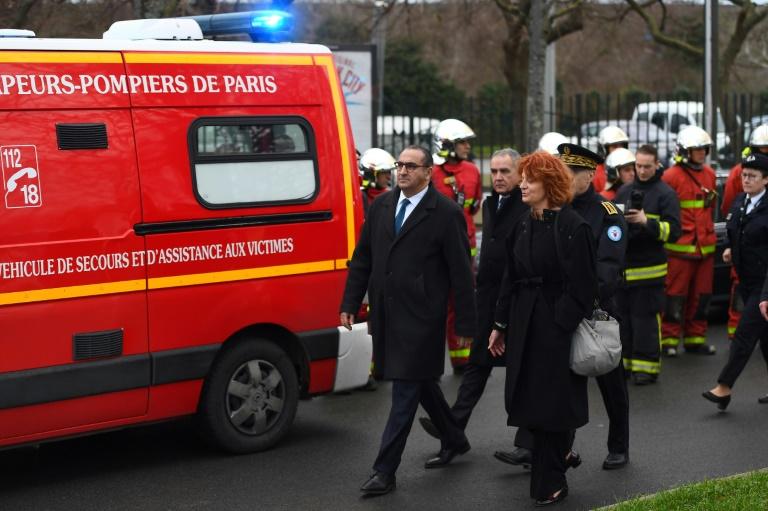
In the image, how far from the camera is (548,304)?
20.2 ft

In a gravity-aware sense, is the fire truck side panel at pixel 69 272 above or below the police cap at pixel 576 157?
below

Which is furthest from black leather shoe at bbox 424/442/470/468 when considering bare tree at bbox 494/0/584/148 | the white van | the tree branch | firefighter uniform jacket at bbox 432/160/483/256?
the tree branch

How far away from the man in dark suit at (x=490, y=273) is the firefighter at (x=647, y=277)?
2135mm

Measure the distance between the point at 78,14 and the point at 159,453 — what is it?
7.18 meters

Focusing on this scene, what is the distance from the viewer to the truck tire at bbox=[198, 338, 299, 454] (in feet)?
23.7

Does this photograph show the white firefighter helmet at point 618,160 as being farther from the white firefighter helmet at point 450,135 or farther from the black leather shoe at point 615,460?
the black leather shoe at point 615,460

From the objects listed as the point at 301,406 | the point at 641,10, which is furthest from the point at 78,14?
the point at 641,10

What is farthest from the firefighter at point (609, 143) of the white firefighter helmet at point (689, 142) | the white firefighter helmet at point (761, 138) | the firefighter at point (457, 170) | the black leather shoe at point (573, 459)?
the black leather shoe at point (573, 459)

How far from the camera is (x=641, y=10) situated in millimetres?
23531

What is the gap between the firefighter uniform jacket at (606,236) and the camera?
668 cm

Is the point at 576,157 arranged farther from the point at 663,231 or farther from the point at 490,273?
the point at 663,231

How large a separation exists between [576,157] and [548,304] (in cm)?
112

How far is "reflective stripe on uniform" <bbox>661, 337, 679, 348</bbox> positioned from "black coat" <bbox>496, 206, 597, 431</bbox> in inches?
179

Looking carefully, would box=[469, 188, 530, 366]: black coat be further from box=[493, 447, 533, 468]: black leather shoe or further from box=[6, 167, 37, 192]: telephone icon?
box=[6, 167, 37, 192]: telephone icon
